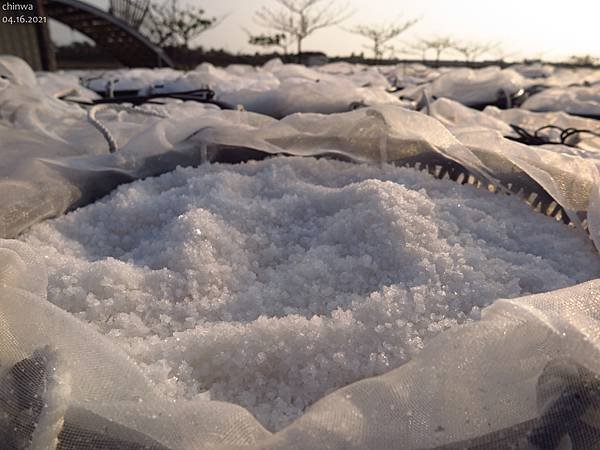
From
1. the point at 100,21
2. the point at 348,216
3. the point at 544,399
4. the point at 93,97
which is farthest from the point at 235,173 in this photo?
the point at 100,21

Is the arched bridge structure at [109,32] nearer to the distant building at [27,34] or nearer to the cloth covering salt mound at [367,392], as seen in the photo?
the distant building at [27,34]

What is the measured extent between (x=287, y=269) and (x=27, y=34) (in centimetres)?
727

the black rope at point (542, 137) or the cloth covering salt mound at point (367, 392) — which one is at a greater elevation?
the cloth covering salt mound at point (367, 392)

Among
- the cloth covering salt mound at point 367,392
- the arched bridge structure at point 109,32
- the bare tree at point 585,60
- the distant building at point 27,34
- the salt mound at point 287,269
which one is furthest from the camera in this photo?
the bare tree at point 585,60

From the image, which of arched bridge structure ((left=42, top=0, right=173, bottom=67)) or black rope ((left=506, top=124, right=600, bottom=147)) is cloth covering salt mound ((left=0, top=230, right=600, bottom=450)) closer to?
black rope ((left=506, top=124, right=600, bottom=147))

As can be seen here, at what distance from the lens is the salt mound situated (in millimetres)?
553

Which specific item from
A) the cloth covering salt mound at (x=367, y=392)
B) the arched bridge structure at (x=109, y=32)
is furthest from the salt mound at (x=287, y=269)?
the arched bridge structure at (x=109, y=32)

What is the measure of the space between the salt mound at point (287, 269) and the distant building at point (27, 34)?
6.23 metres

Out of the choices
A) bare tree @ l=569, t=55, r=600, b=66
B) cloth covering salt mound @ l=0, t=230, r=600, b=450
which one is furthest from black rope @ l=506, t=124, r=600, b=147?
bare tree @ l=569, t=55, r=600, b=66

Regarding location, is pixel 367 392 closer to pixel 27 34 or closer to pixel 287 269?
pixel 287 269

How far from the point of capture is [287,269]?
81cm

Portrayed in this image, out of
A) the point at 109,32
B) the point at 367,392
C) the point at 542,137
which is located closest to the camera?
the point at 367,392

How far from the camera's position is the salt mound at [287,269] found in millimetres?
553

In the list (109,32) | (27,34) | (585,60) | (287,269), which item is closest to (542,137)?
(287,269)
